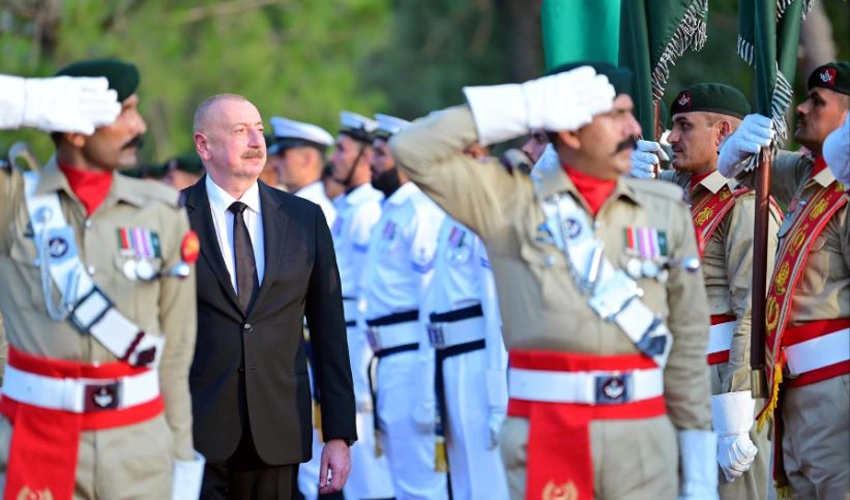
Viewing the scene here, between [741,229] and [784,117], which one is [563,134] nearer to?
[784,117]

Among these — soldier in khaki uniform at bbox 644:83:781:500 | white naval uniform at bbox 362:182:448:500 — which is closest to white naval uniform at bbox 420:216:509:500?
white naval uniform at bbox 362:182:448:500

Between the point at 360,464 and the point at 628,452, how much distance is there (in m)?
6.47

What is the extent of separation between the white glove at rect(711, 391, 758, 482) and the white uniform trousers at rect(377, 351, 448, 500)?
259 centimetres

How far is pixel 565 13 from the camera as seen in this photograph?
776cm

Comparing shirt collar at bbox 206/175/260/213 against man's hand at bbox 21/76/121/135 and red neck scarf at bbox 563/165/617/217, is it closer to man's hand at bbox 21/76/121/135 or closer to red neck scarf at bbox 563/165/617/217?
man's hand at bbox 21/76/121/135

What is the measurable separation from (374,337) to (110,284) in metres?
5.21

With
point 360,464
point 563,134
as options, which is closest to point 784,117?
point 563,134

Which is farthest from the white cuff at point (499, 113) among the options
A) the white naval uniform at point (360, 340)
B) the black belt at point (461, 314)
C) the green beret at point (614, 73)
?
the white naval uniform at point (360, 340)

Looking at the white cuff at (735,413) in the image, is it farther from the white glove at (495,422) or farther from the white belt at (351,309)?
the white belt at (351,309)

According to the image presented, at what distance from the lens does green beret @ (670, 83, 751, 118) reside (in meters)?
8.73

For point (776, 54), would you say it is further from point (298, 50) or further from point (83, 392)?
point (298, 50)

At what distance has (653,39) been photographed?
8.23 m

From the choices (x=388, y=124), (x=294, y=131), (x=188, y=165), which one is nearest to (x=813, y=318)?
(x=388, y=124)

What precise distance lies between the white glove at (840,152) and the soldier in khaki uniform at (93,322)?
242 cm
